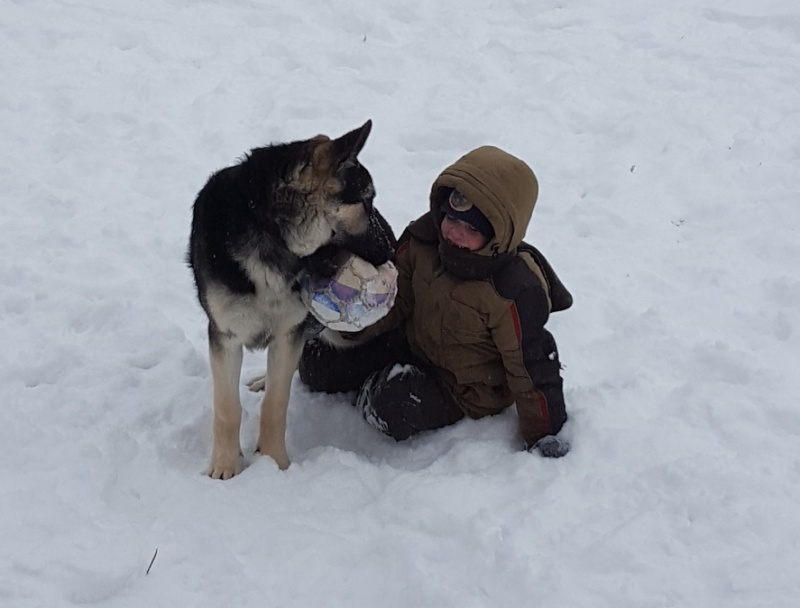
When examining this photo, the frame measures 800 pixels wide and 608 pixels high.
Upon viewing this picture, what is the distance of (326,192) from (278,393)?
1.06 m

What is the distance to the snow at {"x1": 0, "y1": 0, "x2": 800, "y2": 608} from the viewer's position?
285 centimetres

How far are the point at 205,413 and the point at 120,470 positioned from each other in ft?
2.22

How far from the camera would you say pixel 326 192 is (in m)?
3.09

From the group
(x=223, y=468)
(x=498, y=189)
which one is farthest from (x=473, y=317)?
(x=223, y=468)

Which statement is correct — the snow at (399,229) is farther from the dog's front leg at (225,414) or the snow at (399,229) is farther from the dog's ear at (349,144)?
the dog's ear at (349,144)

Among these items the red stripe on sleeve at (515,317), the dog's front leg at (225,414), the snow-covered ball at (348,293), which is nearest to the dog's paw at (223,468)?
the dog's front leg at (225,414)

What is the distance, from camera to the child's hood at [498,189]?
3.30 metres

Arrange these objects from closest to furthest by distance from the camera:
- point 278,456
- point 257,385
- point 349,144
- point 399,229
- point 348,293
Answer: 1. point 349,144
2. point 348,293
3. point 278,456
4. point 257,385
5. point 399,229

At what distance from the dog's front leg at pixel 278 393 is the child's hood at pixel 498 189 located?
1.01 m

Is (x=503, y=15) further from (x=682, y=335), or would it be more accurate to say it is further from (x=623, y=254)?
(x=682, y=335)

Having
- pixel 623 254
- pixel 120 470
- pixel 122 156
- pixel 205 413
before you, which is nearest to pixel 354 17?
pixel 122 156

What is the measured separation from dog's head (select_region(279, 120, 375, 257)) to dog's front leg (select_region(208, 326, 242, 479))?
704mm

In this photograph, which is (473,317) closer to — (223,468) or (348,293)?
(348,293)

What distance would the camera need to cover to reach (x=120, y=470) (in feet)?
10.7
